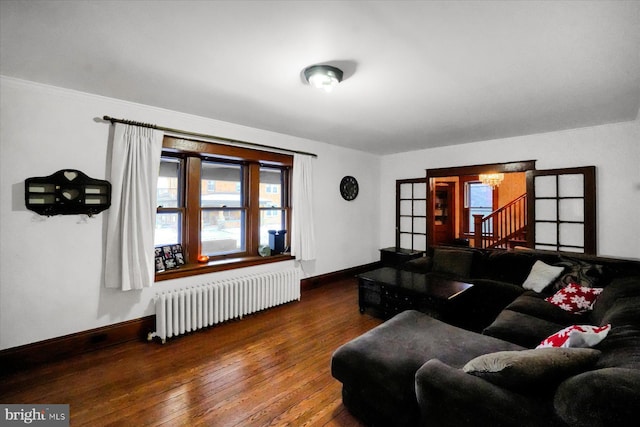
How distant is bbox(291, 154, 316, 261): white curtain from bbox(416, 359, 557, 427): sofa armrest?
2931 millimetres

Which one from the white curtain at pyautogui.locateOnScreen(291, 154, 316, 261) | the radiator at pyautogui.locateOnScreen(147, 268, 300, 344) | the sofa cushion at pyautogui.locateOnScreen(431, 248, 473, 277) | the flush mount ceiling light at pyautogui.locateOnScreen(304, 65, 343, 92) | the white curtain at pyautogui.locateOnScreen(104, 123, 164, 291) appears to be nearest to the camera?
the flush mount ceiling light at pyautogui.locateOnScreen(304, 65, 343, 92)

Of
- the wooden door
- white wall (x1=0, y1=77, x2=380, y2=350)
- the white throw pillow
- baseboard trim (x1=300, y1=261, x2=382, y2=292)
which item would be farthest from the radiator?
the wooden door

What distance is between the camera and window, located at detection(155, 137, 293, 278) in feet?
10.9

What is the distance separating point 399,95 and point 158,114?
105 inches

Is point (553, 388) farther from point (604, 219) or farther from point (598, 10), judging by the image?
point (604, 219)

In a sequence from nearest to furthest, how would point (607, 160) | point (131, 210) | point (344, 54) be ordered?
point (344, 54), point (131, 210), point (607, 160)

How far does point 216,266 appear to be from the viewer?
11.1 feet

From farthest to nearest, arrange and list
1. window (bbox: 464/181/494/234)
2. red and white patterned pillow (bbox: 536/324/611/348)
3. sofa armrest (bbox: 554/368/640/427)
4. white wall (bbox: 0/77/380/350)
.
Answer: window (bbox: 464/181/494/234) < white wall (bbox: 0/77/380/350) < red and white patterned pillow (bbox: 536/324/611/348) < sofa armrest (bbox: 554/368/640/427)

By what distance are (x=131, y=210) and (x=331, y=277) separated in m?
3.31

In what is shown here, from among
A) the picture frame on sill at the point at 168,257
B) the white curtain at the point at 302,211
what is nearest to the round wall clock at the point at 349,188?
the white curtain at the point at 302,211

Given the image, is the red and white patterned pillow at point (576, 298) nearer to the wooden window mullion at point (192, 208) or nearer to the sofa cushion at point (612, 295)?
the sofa cushion at point (612, 295)

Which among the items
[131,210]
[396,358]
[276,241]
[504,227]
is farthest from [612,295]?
[131,210]

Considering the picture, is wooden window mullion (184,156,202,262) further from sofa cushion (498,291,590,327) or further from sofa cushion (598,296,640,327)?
sofa cushion (598,296,640,327)

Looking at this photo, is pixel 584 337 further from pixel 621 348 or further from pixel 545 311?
pixel 545 311
